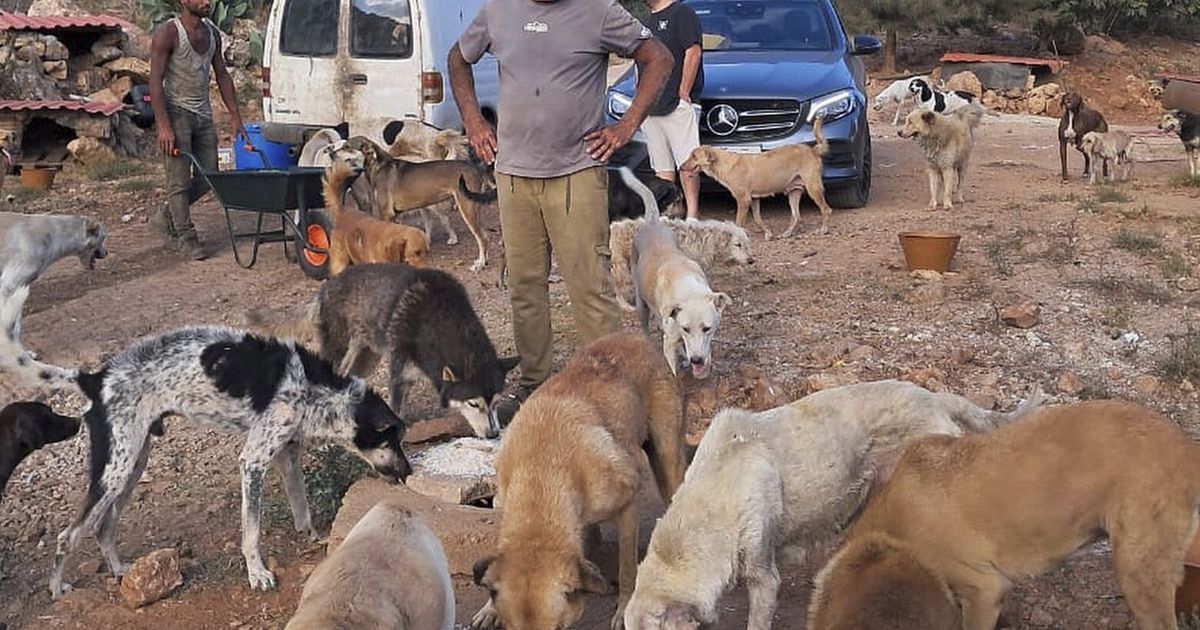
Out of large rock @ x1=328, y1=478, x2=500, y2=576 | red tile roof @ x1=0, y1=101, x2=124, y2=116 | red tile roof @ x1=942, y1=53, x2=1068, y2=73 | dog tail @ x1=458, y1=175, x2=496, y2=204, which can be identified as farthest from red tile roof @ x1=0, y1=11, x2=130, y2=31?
red tile roof @ x1=942, y1=53, x2=1068, y2=73

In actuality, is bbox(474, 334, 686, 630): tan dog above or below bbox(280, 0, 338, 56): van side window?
below

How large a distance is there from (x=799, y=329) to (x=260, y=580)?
13.6 ft

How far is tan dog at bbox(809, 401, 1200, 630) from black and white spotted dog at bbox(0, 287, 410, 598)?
2.34 m

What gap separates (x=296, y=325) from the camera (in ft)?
22.9

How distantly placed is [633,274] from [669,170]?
2774mm

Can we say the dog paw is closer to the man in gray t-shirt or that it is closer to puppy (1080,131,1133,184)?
the man in gray t-shirt

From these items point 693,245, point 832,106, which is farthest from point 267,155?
point 832,106

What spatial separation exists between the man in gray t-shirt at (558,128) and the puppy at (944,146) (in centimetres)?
723

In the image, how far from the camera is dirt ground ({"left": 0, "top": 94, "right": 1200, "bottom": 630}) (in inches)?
191

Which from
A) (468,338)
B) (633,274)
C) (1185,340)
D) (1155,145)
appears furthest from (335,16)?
(1155,145)

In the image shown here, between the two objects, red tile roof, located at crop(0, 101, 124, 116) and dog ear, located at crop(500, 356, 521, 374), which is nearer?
dog ear, located at crop(500, 356, 521, 374)

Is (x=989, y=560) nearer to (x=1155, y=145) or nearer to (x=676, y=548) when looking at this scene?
(x=676, y=548)

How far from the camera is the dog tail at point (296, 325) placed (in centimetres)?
691

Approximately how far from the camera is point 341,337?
6.85 metres
